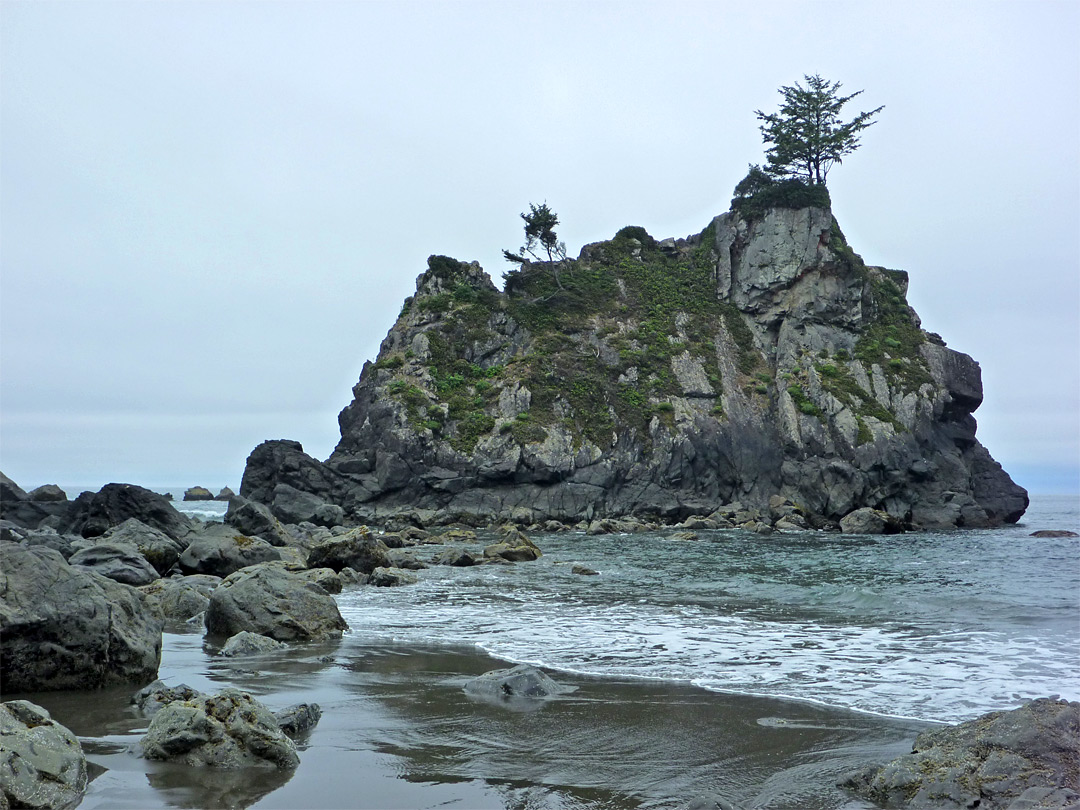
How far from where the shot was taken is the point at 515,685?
7.83m

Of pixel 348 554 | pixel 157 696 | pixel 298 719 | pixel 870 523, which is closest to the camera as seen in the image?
pixel 298 719

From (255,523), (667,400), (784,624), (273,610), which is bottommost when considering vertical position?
(784,624)

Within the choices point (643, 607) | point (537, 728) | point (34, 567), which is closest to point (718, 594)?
point (643, 607)

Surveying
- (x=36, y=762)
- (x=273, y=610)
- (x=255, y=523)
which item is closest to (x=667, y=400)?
(x=255, y=523)

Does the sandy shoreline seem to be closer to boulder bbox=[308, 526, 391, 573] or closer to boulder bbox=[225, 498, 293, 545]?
boulder bbox=[308, 526, 391, 573]

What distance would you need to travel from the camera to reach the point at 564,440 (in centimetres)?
5634

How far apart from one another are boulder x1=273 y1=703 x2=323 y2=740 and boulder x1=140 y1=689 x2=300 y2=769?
1.59 feet

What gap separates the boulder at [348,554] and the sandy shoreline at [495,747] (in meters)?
11.7

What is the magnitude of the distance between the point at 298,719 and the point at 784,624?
9.05 meters

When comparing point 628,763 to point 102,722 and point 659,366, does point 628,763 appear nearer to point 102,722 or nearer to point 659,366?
point 102,722

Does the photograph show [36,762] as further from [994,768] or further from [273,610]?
[273,610]

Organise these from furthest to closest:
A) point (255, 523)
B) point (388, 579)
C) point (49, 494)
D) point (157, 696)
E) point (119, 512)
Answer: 1. point (49, 494)
2. point (119, 512)
3. point (255, 523)
4. point (388, 579)
5. point (157, 696)

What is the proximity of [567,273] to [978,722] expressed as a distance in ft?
230

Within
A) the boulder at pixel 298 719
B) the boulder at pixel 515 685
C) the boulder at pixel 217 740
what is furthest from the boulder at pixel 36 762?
the boulder at pixel 515 685
